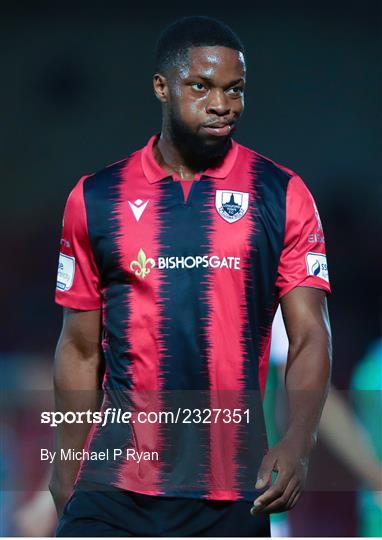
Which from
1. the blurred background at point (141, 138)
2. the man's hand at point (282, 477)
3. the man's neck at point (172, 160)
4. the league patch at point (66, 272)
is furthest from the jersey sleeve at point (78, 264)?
the blurred background at point (141, 138)

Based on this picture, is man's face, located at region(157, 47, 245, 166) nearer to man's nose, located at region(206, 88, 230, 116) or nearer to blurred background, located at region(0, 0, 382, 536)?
man's nose, located at region(206, 88, 230, 116)

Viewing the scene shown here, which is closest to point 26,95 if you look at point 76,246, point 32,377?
point 32,377

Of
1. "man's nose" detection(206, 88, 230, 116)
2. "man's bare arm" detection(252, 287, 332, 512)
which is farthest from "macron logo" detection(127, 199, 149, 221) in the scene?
"man's bare arm" detection(252, 287, 332, 512)

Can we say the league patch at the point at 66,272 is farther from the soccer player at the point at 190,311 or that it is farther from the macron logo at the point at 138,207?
the macron logo at the point at 138,207

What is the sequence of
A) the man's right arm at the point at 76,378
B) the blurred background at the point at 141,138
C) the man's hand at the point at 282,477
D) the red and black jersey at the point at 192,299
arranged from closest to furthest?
the man's hand at the point at 282,477 → the red and black jersey at the point at 192,299 → the man's right arm at the point at 76,378 → the blurred background at the point at 141,138

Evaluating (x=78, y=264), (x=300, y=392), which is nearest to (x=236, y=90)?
(x=78, y=264)

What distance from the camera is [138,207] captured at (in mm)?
3729

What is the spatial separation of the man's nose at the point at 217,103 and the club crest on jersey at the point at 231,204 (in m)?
0.25

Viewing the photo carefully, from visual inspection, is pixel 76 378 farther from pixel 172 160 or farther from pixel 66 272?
pixel 172 160

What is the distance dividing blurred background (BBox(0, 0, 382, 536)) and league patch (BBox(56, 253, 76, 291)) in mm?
1235

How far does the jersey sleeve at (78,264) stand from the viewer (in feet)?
12.3

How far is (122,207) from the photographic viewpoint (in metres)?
3.74

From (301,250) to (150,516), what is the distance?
0.87 meters

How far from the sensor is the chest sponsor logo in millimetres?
3609
